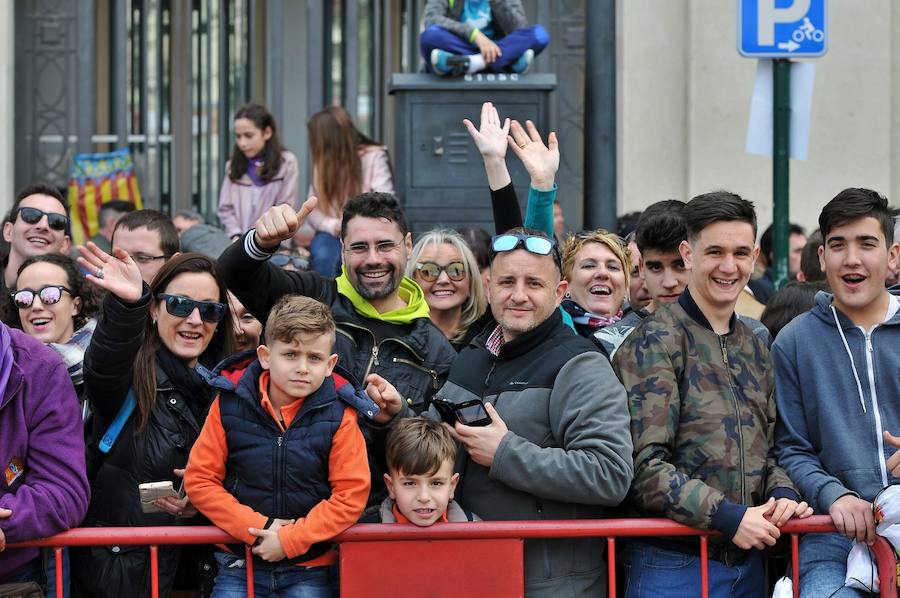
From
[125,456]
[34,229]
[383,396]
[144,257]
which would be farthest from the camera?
[34,229]

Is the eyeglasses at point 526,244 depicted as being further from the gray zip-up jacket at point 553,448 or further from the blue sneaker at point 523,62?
the blue sneaker at point 523,62

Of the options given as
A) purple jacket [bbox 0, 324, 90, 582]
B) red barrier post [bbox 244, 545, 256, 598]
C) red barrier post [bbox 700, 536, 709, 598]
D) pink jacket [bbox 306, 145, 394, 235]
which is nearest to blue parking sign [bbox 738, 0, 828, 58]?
pink jacket [bbox 306, 145, 394, 235]

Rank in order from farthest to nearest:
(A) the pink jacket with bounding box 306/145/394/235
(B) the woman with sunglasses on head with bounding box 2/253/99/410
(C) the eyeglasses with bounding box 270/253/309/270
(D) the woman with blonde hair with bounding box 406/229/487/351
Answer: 1. (A) the pink jacket with bounding box 306/145/394/235
2. (C) the eyeglasses with bounding box 270/253/309/270
3. (D) the woman with blonde hair with bounding box 406/229/487/351
4. (B) the woman with sunglasses on head with bounding box 2/253/99/410

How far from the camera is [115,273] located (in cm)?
460

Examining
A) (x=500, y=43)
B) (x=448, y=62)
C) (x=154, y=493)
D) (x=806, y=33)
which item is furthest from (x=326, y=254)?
(x=154, y=493)

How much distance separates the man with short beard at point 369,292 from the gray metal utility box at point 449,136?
382cm

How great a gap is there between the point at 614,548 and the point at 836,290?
1.26 meters

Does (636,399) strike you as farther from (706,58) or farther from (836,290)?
(706,58)

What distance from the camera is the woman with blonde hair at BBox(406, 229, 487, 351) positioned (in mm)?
5957

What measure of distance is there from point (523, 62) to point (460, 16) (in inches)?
21.6

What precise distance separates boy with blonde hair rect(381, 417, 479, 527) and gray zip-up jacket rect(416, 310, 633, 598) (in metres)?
0.16

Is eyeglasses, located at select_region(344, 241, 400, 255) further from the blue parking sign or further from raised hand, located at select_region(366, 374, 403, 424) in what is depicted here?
the blue parking sign

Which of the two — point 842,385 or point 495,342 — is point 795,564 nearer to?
point 842,385

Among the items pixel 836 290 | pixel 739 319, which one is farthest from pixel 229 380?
pixel 836 290
